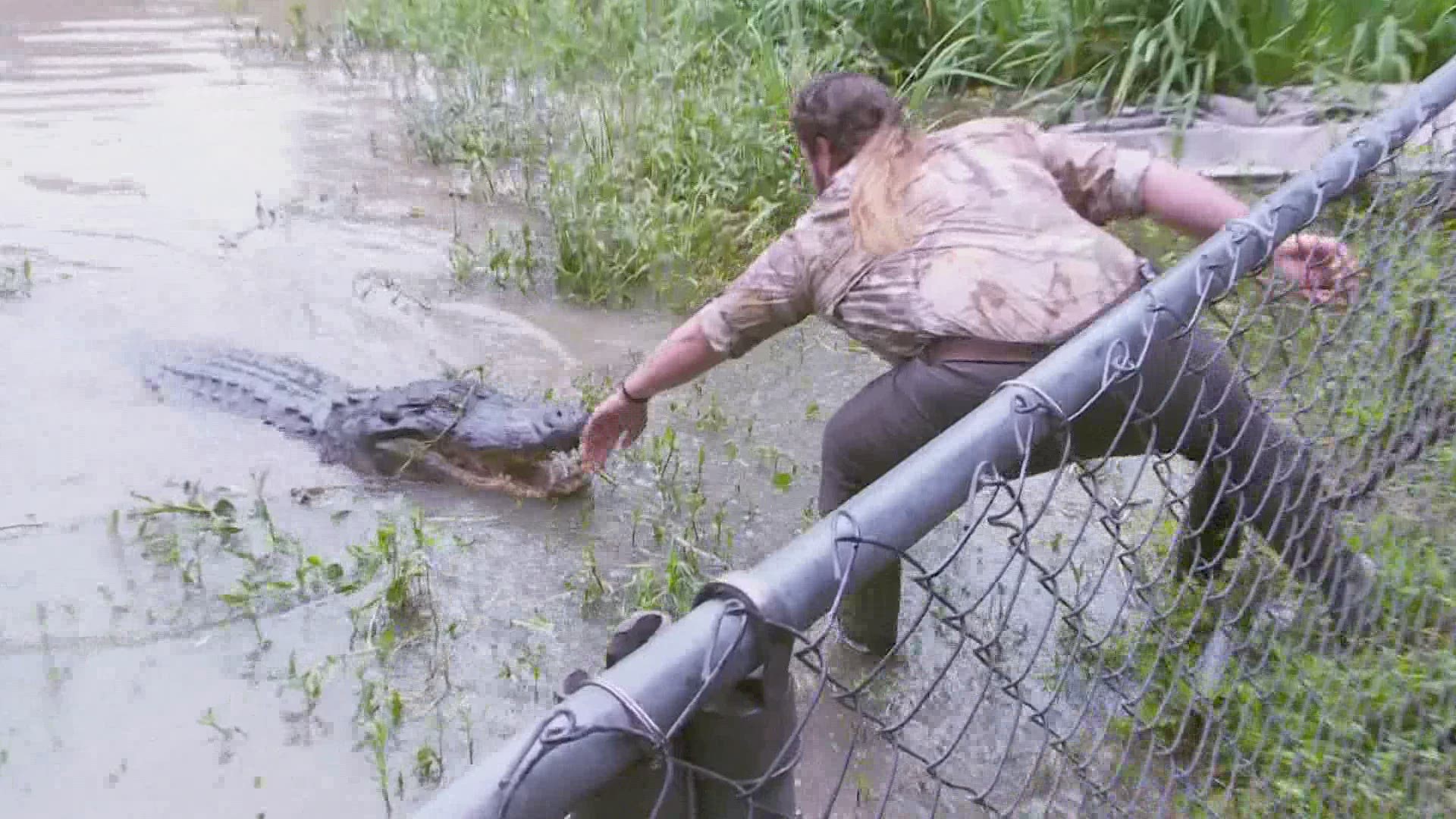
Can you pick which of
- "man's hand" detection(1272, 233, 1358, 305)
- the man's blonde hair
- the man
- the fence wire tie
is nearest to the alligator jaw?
the man

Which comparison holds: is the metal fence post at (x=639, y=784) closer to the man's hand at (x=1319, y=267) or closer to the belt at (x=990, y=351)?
the belt at (x=990, y=351)

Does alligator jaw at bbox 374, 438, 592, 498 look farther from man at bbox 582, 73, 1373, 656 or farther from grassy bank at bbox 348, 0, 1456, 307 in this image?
grassy bank at bbox 348, 0, 1456, 307

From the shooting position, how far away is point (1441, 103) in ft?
9.02

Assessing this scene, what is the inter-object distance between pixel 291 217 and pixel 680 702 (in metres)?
6.08

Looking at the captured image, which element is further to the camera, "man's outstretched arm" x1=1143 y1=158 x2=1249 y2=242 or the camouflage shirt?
"man's outstretched arm" x1=1143 y1=158 x2=1249 y2=242

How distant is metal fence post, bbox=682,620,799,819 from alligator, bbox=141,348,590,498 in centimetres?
316

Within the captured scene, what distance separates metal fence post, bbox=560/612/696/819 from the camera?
1.07m

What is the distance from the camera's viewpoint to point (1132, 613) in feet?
11.5

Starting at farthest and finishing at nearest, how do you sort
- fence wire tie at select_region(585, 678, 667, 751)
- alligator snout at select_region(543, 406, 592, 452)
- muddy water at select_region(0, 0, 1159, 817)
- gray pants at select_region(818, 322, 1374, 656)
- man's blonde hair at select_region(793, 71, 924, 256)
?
1. alligator snout at select_region(543, 406, 592, 452)
2. muddy water at select_region(0, 0, 1159, 817)
3. man's blonde hair at select_region(793, 71, 924, 256)
4. gray pants at select_region(818, 322, 1374, 656)
5. fence wire tie at select_region(585, 678, 667, 751)

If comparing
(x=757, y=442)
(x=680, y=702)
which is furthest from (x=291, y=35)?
(x=680, y=702)

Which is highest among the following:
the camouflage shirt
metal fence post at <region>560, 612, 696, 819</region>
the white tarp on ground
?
metal fence post at <region>560, 612, 696, 819</region>

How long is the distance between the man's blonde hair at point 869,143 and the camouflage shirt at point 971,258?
1.2 inches

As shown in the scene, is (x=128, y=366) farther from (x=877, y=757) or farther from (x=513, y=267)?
(x=877, y=757)

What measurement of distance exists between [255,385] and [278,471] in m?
0.52
